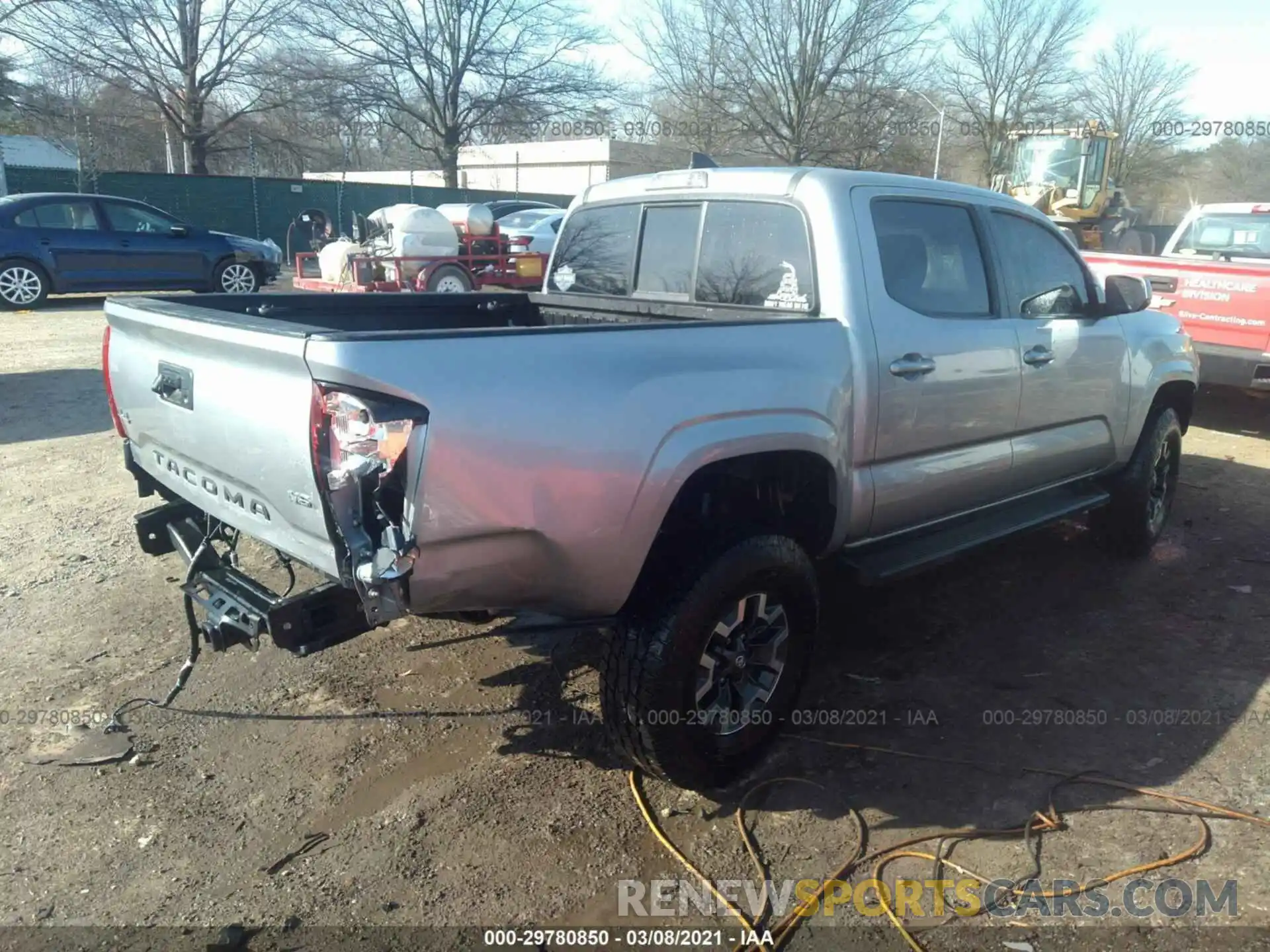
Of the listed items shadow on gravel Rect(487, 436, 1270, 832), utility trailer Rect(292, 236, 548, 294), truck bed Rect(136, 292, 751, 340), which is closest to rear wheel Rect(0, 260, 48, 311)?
utility trailer Rect(292, 236, 548, 294)

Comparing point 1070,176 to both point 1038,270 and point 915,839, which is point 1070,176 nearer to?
point 1038,270

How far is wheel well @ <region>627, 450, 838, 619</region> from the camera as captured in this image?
3037 millimetres

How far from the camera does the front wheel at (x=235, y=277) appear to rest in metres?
15.1

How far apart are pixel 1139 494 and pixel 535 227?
14.9 meters

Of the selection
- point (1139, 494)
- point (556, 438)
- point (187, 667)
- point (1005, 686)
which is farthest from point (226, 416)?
point (1139, 494)

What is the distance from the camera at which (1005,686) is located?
12.9 feet

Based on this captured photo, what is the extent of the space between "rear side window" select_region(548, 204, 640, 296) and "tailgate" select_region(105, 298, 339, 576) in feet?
6.11

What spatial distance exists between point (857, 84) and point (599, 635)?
27.3 m

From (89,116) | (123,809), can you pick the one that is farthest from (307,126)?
(123,809)

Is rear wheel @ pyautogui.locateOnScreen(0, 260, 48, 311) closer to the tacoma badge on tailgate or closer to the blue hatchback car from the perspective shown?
the blue hatchback car

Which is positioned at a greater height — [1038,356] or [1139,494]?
[1038,356]

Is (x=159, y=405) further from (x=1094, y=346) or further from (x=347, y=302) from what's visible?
(x=1094, y=346)

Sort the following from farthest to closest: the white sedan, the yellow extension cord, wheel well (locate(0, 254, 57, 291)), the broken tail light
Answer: the white sedan < wheel well (locate(0, 254, 57, 291)) < the yellow extension cord < the broken tail light

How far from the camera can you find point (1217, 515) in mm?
6168
